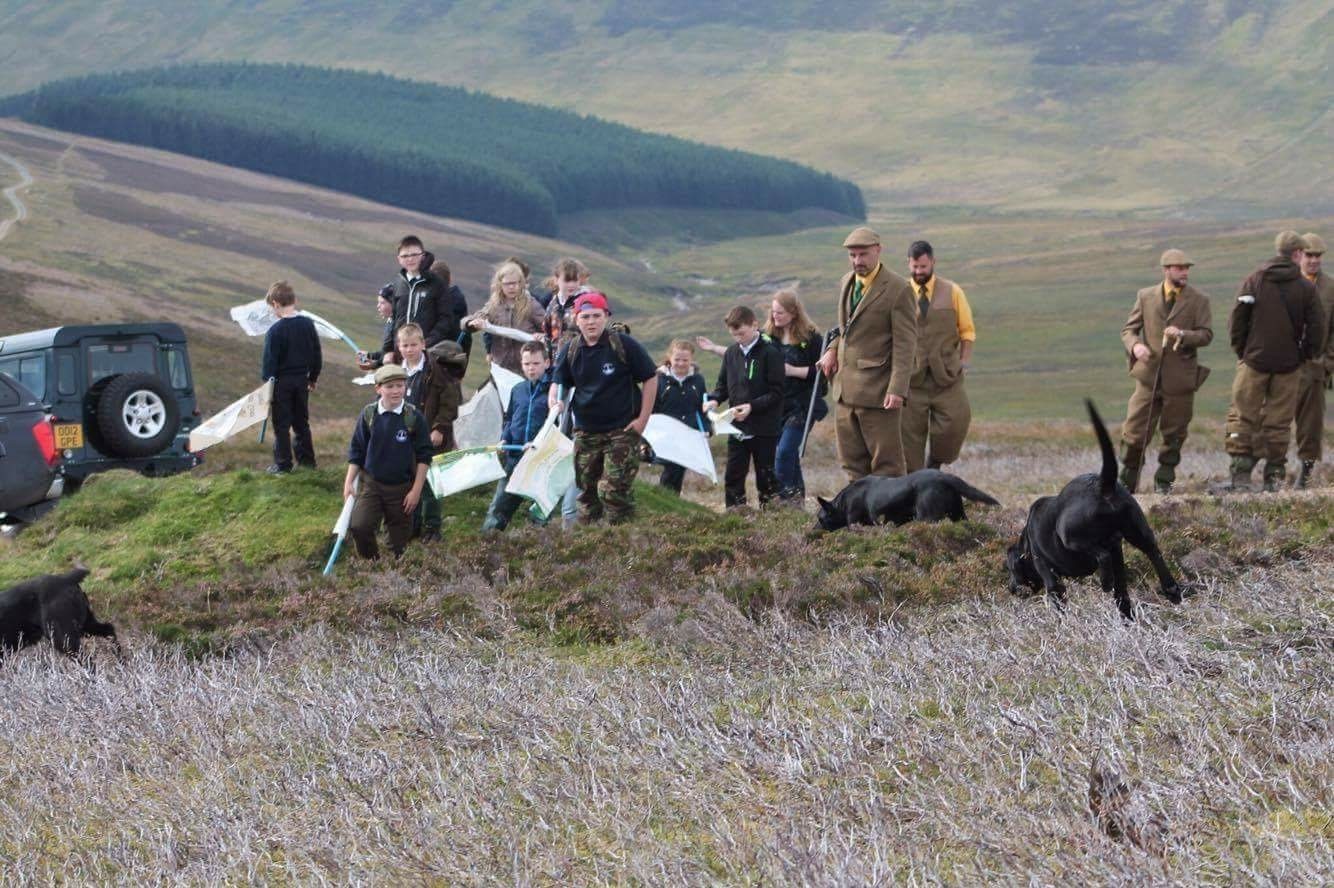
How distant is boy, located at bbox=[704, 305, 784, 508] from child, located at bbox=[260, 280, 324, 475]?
329 centimetres

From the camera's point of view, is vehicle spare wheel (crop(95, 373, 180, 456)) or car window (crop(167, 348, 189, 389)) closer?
vehicle spare wheel (crop(95, 373, 180, 456))

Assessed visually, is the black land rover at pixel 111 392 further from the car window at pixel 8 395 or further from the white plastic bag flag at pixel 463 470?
the white plastic bag flag at pixel 463 470

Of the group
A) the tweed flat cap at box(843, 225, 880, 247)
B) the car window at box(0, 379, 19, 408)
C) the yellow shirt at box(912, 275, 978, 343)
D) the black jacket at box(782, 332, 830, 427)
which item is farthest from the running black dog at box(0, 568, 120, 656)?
the yellow shirt at box(912, 275, 978, 343)

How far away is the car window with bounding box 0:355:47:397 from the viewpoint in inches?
712

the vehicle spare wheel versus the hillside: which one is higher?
the vehicle spare wheel

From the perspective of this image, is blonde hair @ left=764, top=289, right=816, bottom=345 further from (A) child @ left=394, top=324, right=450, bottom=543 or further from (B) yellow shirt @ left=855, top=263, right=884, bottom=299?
(A) child @ left=394, top=324, right=450, bottom=543

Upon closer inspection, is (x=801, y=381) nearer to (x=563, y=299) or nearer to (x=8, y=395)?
(x=563, y=299)

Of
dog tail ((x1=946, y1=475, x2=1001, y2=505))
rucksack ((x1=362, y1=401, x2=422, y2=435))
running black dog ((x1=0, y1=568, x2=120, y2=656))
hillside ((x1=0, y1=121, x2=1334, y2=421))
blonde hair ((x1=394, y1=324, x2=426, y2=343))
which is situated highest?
blonde hair ((x1=394, y1=324, x2=426, y2=343))

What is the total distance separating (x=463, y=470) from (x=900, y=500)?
325cm

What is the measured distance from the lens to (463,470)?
38.3 ft

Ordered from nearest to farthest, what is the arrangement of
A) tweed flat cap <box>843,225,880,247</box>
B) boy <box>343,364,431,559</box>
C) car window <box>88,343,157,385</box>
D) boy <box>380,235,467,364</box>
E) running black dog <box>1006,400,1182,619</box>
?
1. running black dog <box>1006,400,1182,619</box>
2. boy <box>343,364,431,559</box>
3. tweed flat cap <box>843,225,880,247</box>
4. boy <box>380,235,467,364</box>
5. car window <box>88,343,157,385</box>

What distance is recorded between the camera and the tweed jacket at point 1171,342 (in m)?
13.2

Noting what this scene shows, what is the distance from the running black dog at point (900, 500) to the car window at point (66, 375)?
421 inches

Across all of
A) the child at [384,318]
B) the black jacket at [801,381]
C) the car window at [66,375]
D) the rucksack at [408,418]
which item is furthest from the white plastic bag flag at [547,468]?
the car window at [66,375]
